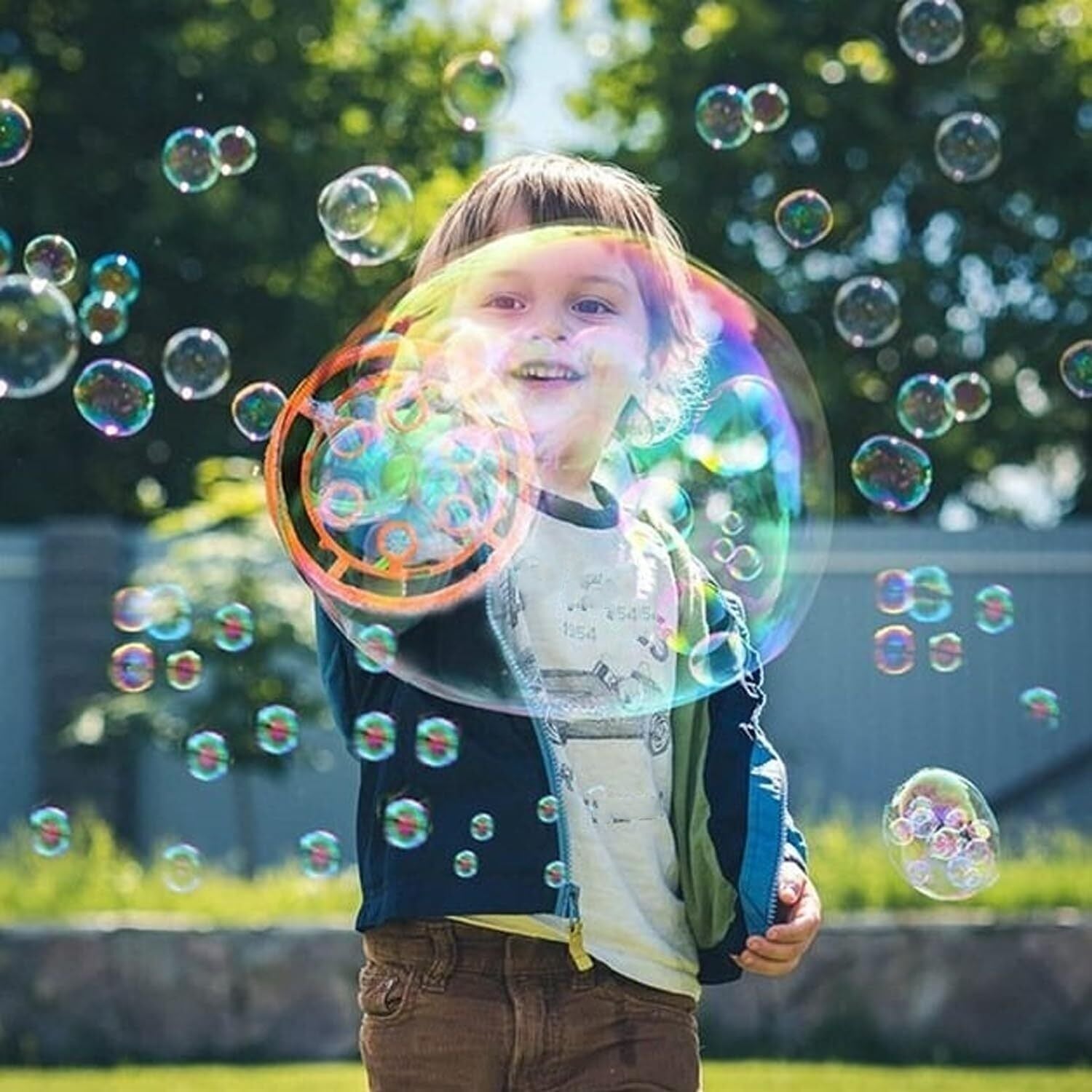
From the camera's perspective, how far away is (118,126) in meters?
14.9

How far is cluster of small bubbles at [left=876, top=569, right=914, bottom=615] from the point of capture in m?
3.74

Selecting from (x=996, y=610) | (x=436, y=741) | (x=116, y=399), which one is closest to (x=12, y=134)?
(x=116, y=399)

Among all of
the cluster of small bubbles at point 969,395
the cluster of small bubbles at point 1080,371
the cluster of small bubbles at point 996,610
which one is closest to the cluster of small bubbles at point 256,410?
the cluster of small bubbles at point 996,610

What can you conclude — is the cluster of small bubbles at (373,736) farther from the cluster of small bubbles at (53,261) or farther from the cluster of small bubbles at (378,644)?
the cluster of small bubbles at (53,261)

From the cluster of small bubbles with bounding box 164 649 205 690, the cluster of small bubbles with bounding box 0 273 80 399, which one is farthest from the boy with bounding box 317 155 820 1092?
the cluster of small bubbles with bounding box 0 273 80 399

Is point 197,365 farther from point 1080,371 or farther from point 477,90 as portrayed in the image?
point 1080,371

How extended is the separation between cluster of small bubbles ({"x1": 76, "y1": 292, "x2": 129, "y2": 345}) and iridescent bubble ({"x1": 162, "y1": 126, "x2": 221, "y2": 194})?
0.24m

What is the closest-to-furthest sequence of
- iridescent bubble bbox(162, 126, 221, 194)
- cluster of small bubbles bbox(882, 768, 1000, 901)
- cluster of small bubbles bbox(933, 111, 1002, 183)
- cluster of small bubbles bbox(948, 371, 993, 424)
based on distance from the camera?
1. cluster of small bubbles bbox(882, 768, 1000, 901)
2. iridescent bubble bbox(162, 126, 221, 194)
3. cluster of small bubbles bbox(948, 371, 993, 424)
4. cluster of small bubbles bbox(933, 111, 1002, 183)

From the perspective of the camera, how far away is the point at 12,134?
412cm

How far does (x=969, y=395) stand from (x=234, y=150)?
1335 mm

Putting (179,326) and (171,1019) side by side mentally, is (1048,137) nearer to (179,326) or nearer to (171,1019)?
(179,326)

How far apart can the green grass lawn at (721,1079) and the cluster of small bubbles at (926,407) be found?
194 cm

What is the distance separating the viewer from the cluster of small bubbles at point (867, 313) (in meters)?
4.28

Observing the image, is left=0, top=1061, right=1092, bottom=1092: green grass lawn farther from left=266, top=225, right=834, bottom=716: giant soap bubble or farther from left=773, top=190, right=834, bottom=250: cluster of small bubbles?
left=266, top=225, right=834, bottom=716: giant soap bubble
